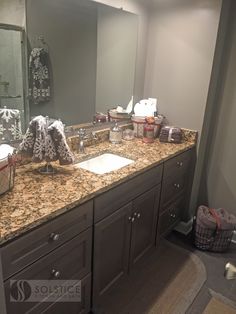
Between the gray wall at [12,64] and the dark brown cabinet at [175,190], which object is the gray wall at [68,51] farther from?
the dark brown cabinet at [175,190]

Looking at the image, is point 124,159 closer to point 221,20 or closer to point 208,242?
point 208,242

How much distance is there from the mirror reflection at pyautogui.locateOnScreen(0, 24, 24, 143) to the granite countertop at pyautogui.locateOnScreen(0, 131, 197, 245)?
24 centimetres

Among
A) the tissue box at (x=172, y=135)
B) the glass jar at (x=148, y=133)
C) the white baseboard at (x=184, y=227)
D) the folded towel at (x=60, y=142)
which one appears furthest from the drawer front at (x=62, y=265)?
the white baseboard at (x=184, y=227)

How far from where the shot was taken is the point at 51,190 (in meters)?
1.28

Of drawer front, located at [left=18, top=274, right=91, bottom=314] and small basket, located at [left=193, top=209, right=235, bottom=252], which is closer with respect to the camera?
drawer front, located at [left=18, top=274, right=91, bottom=314]

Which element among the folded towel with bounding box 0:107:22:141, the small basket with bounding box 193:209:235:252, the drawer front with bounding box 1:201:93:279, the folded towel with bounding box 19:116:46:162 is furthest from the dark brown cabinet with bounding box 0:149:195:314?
the folded towel with bounding box 0:107:22:141

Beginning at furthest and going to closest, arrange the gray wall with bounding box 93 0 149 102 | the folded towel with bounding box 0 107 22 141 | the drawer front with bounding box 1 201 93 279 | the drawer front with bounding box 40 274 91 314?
1. the gray wall with bounding box 93 0 149 102
2. the folded towel with bounding box 0 107 22 141
3. the drawer front with bounding box 40 274 91 314
4. the drawer front with bounding box 1 201 93 279

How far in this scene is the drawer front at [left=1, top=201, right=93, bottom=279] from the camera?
0.99 m

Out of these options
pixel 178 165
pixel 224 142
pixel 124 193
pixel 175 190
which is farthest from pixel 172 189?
pixel 124 193

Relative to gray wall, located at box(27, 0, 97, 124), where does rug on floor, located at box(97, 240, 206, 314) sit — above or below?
below

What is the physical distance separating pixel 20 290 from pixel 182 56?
6.61 ft

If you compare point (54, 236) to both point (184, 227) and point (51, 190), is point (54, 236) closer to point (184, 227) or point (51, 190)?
point (51, 190)

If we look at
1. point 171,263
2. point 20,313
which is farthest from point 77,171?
point 171,263

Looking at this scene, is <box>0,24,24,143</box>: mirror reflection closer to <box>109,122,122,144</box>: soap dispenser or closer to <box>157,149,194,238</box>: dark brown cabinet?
<box>109,122,122,144</box>: soap dispenser
